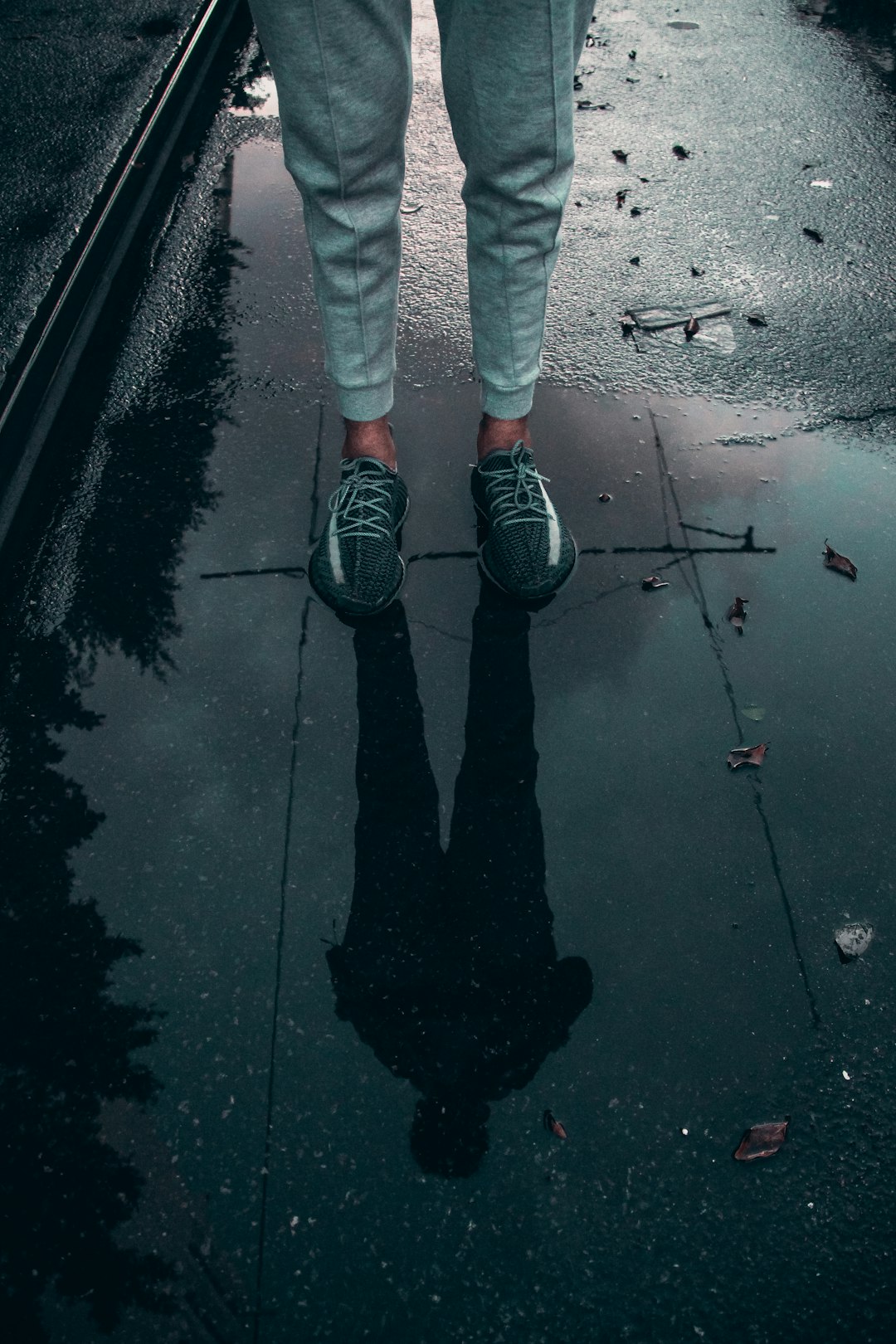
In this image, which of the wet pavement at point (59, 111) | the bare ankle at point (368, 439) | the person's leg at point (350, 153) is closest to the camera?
the person's leg at point (350, 153)

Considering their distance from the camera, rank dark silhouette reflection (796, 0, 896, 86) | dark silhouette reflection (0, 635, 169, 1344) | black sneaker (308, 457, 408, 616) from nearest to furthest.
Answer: dark silhouette reflection (0, 635, 169, 1344) → black sneaker (308, 457, 408, 616) → dark silhouette reflection (796, 0, 896, 86)

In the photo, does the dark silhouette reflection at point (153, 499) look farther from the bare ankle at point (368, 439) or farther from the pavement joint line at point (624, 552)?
the bare ankle at point (368, 439)

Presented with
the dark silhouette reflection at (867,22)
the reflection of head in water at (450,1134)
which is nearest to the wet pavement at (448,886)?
the reflection of head in water at (450,1134)

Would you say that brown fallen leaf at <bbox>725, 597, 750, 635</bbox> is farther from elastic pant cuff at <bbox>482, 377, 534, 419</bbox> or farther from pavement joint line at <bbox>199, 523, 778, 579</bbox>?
elastic pant cuff at <bbox>482, 377, 534, 419</bbox>

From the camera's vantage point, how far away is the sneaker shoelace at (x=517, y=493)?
2.12 meters

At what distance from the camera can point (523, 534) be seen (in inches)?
83.0

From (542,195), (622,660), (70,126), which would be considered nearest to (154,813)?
(622,660)

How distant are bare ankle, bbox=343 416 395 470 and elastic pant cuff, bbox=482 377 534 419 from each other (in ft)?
0.85

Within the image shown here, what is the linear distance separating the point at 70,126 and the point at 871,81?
3.55 m

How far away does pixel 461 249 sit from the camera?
3168 millimetres

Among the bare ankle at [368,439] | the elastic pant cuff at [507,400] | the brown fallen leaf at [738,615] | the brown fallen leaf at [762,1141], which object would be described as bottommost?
the brown fallen leaf at [762,1141]

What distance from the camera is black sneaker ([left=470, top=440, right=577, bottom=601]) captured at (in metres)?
2.10

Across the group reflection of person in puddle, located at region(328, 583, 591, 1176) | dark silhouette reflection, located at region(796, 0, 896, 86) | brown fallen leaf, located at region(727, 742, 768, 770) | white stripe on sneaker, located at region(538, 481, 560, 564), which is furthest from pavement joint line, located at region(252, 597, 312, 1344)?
dark silhouette reflection, located at region(796, 0, 896, 86)

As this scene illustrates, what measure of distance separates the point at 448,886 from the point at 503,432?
44.5 inches
